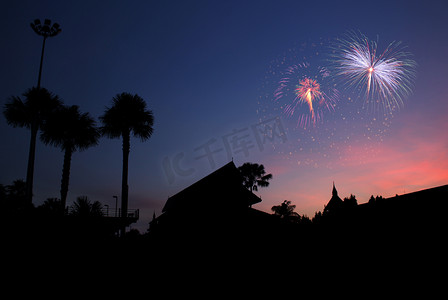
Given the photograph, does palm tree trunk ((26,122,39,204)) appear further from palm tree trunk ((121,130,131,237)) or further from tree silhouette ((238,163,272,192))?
tree silhouette ((238,163,272,192))

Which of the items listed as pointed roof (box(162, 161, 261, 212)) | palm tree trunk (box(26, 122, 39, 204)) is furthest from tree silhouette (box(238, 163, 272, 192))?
palm tree trunk (box(26, 122, 39, 204))

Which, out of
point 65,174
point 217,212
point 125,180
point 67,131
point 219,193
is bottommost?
point 217,212

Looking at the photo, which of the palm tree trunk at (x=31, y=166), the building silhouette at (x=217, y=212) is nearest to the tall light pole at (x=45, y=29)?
the palm tree trunk at (x=31, y=166)

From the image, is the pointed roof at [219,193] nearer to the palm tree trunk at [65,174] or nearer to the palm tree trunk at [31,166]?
the palm tree trunk at [65,174]

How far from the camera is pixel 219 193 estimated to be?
88.4 ft

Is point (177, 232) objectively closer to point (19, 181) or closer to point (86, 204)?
point (86, 204)

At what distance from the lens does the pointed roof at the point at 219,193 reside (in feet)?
84.8

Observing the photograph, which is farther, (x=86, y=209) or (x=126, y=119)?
(x=126, y=119)

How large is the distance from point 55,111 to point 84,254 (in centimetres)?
2025

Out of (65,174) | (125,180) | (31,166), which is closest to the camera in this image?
(31,166)

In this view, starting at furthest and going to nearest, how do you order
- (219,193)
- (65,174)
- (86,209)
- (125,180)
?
(219,193), (65,174), (125,180), (86,209)

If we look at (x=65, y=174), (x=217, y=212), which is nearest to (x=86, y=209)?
(x=217, y=212)

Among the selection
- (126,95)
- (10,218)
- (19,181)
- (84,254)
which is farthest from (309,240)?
(19,181)

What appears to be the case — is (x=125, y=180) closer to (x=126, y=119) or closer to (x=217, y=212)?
(x=126, y=119)
